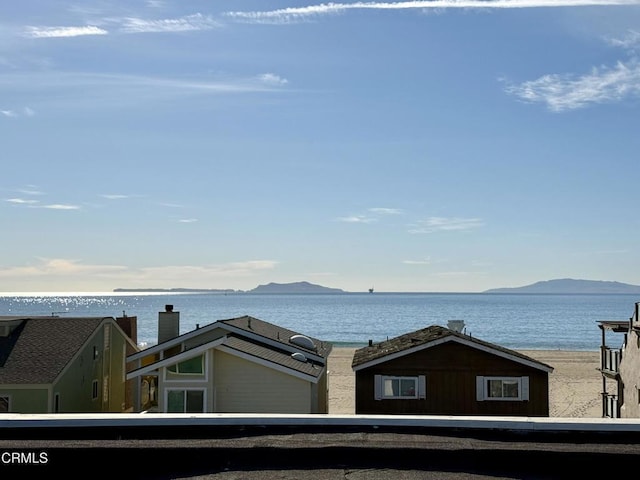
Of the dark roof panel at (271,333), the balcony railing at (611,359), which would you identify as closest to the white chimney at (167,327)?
the dark roof panel at (271,333)

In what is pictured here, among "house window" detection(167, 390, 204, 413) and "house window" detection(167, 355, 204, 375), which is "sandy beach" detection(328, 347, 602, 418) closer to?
"house window" detection(167, 390, 204, 413)

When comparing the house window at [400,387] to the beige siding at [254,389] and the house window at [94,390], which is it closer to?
the beige siding at [254,389]

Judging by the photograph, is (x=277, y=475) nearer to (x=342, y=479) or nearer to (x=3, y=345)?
(x=342, y=479)

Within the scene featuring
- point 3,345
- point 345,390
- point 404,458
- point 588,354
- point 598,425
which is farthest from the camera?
point 588,354

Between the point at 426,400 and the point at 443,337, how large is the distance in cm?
226

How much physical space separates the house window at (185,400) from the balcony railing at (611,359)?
57.9 feet

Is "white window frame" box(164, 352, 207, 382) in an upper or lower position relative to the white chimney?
lower

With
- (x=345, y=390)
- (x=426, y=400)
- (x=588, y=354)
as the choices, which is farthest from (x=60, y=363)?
(x=588, y=354)

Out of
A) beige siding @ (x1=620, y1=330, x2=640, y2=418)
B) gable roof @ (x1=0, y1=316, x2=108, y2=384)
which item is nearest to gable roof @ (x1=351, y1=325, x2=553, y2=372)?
beige siding @ (x1=620, y1=330, x2=640, y2=418)

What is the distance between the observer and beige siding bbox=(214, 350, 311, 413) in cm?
2416

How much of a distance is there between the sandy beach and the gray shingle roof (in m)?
15.2

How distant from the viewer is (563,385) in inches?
2421

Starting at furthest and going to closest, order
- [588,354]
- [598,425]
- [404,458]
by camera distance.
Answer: [588,354], [598,425], [404,458]

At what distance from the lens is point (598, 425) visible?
17.2 feet
